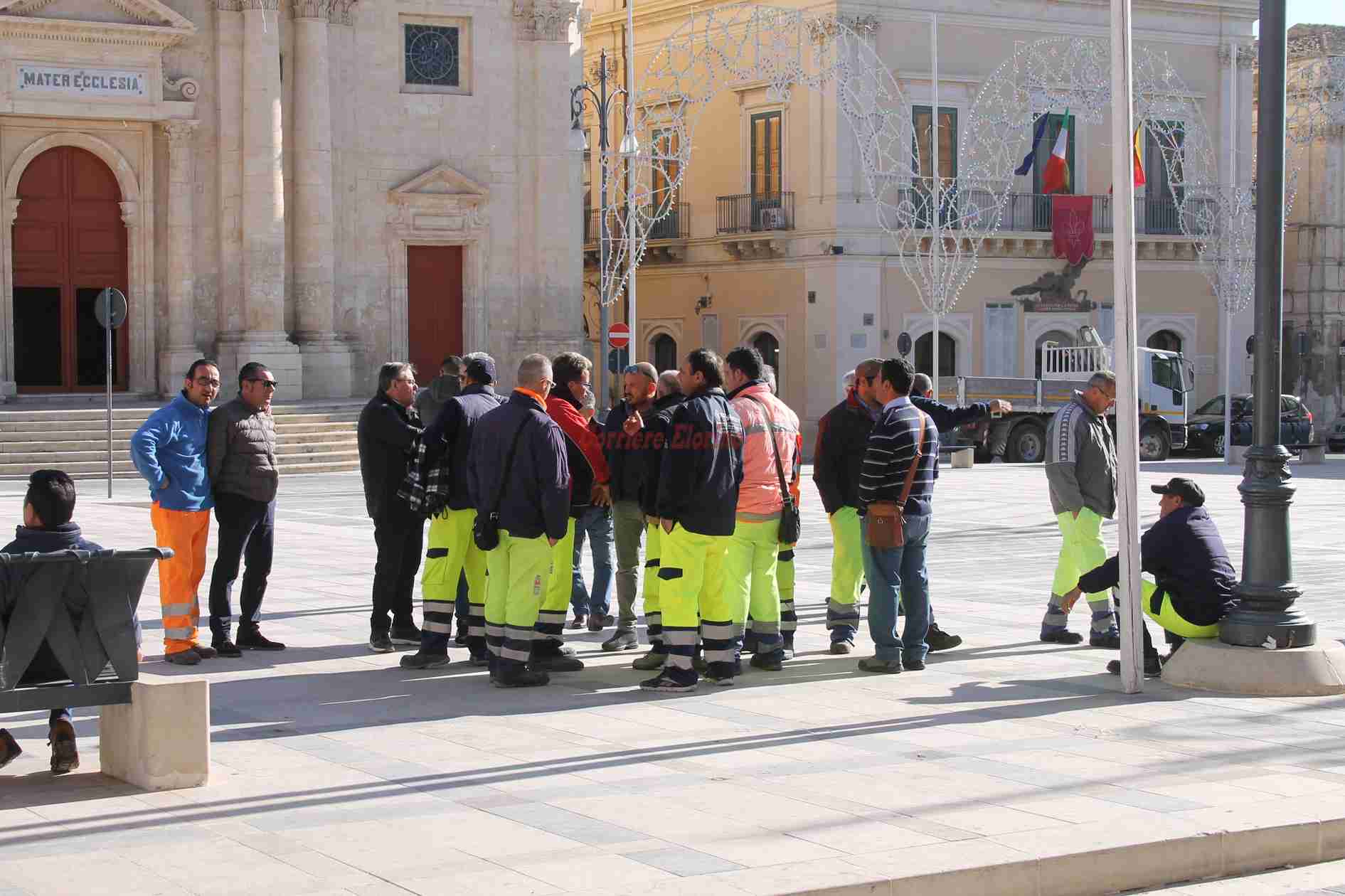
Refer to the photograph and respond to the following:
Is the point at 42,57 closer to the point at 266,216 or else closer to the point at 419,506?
the point at 266,216

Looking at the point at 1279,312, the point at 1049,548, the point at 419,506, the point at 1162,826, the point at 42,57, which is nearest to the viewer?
the point at 1162,826

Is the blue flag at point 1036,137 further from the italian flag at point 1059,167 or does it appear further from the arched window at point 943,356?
the arched window at point 943,356

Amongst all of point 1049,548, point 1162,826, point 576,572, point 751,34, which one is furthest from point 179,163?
point 1162,826

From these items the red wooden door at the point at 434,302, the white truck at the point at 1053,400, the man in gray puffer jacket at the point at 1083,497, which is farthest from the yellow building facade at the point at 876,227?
the man in gray puffer jacket at the point at 1083,497

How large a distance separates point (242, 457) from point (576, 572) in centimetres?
253

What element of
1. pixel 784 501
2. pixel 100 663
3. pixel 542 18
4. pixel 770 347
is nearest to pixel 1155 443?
pixel 770 347

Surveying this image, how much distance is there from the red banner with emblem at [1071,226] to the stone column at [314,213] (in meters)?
17.4

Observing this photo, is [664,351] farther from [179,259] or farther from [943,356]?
[179,259]

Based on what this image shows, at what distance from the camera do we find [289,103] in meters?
33.0

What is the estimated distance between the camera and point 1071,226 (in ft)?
140

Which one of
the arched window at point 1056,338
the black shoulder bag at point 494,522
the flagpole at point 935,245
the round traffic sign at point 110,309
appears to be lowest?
the black shoulder bag at point 494,522

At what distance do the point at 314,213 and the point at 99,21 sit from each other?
15.6 feet

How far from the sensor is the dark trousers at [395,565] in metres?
11.5

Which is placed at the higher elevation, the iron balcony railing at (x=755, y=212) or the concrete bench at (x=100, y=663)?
the iron balcony railing at (x=755, y=212)
